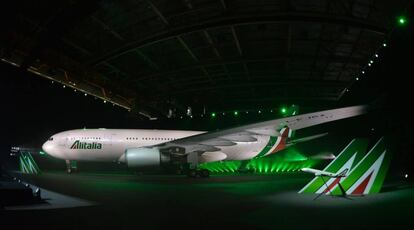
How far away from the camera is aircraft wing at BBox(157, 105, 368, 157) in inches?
527

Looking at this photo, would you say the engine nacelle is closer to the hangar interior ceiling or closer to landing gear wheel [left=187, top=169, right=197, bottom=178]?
landing gear wheel [left=187, top=169, right=197, bottom=178]

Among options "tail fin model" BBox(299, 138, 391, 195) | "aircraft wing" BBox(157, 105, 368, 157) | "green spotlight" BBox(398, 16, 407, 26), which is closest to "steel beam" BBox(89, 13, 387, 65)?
"green spotlight" BBox(398, 16, 407, 26)

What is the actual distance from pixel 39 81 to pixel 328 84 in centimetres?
1985

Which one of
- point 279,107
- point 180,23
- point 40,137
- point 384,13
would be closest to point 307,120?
point 384,13

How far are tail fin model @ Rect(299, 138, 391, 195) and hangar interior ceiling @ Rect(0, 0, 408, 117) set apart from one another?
6149 mm

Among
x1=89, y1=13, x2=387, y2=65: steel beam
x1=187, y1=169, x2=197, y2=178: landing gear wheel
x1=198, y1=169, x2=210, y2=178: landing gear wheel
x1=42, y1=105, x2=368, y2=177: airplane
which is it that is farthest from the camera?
x1=198, y1=169, x2=210, y2=178: landing gear wheel

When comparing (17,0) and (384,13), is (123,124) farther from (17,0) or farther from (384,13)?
(384,13)

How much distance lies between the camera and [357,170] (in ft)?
33.0

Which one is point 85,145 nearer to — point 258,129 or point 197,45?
point 197,45

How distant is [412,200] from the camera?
31.0 ft

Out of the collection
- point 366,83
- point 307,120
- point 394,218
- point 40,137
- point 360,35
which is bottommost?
point 394,218

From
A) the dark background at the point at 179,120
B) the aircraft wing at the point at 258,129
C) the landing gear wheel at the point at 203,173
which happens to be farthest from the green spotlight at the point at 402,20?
the landing gear wheel at the point at 203,173

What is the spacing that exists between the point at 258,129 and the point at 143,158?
5.86 meters

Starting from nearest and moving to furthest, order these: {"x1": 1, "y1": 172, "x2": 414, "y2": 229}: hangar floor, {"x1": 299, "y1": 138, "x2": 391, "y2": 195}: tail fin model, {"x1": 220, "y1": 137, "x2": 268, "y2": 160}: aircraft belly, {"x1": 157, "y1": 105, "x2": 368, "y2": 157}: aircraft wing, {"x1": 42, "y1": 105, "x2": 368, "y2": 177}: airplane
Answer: {"x1": 1, "y1": 172, "x2": 414, "y2": 229}: hangar floor, {"x1": 299, "y1": 138, "x2": 391, "y2": 195}: tail fin model, {"x1": 157, "y1": 105, "x2": 368, "y2": 157}: aircraft wing, {"x1": 42, "y1": 105, "x2": 368, "y2": 177}: airplane, {"x1": 220, "y1": 137, "x2": 268, "y2": 160}: aircraft belly
